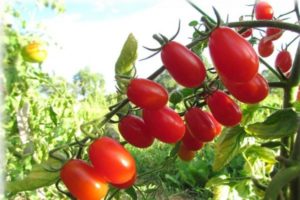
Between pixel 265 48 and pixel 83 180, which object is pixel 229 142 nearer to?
pixel 265 48

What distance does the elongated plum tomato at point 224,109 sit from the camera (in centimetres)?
62

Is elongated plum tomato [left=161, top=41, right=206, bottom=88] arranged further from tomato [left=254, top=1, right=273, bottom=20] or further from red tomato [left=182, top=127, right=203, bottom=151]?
tomato [left=254, top=1, right=273, bottom=20]

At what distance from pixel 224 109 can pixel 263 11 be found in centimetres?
27

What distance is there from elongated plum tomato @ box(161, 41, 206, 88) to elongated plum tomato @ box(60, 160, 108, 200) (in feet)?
0.48

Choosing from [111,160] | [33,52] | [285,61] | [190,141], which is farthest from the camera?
[33,52]

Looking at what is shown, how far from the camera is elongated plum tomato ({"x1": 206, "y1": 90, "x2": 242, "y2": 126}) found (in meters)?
0.62

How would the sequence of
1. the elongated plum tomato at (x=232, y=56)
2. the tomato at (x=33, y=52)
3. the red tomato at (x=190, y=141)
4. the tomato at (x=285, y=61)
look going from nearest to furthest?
1. the elongated plum tomato at (x=232, y=56)
2. the red tomato at (x=190, y=141)
3. the tomato at (x=285, y=61)
4. the tomato at (x=33, y=52)

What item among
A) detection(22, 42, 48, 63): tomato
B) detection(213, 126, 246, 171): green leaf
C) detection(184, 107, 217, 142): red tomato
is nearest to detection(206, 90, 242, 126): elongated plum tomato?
detection(184, 107, 217, 142): red tomato

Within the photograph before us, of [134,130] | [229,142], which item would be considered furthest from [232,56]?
[229,142]

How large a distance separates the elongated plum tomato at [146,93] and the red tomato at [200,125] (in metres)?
0.07

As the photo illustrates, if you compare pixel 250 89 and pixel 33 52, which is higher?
pixel 250 89

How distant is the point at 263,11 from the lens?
32.2 inches

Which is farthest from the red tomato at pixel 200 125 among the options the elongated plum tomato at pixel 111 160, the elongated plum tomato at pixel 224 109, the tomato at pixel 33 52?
the tomato at pixel 33 52

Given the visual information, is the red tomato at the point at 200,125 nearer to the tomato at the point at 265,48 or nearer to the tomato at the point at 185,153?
the tomato at the point at 185,153
